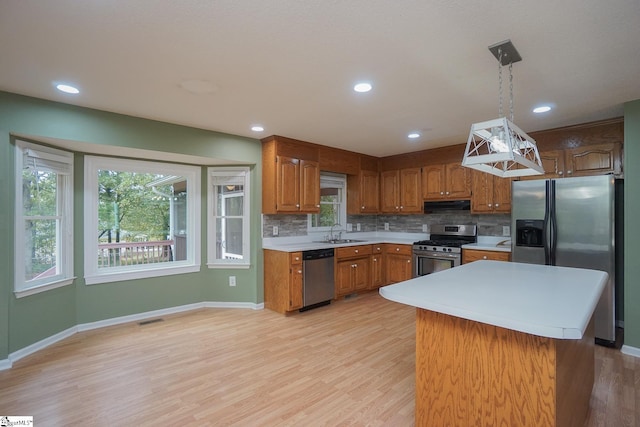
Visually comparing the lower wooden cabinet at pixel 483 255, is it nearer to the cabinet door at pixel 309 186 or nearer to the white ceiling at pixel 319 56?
the white ceiling at pixel 319 56

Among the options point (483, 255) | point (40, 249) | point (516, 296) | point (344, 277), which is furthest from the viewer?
point (344, 277)

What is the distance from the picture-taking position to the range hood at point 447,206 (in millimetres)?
4676

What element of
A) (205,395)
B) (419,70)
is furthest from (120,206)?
(419,70)

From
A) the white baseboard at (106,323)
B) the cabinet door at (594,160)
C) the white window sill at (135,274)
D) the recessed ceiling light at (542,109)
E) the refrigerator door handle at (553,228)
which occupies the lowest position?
the white baseboard at (106,323)

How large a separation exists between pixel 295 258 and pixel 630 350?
3489 mm

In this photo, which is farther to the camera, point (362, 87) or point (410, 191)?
point (410, 191)

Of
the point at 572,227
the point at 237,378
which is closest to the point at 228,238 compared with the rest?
the point at 237,378

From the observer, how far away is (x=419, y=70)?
7.53 ft

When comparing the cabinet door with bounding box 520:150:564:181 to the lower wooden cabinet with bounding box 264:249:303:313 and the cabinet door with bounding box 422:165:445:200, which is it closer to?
the cabinet door with bounding box 422:165:445:200

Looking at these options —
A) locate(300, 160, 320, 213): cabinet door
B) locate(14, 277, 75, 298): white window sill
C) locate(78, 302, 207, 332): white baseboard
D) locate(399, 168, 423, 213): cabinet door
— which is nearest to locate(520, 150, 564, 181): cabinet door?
locate(399, 168, 423, 213): cabinet door

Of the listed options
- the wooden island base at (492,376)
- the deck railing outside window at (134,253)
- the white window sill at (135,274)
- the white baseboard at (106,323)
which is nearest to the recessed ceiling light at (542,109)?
the wooden island base at (492,376)

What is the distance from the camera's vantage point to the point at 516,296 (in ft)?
5.37

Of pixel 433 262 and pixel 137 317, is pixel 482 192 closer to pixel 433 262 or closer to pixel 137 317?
pixel 433 262

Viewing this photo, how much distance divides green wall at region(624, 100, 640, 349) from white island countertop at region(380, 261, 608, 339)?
1.13 metres
